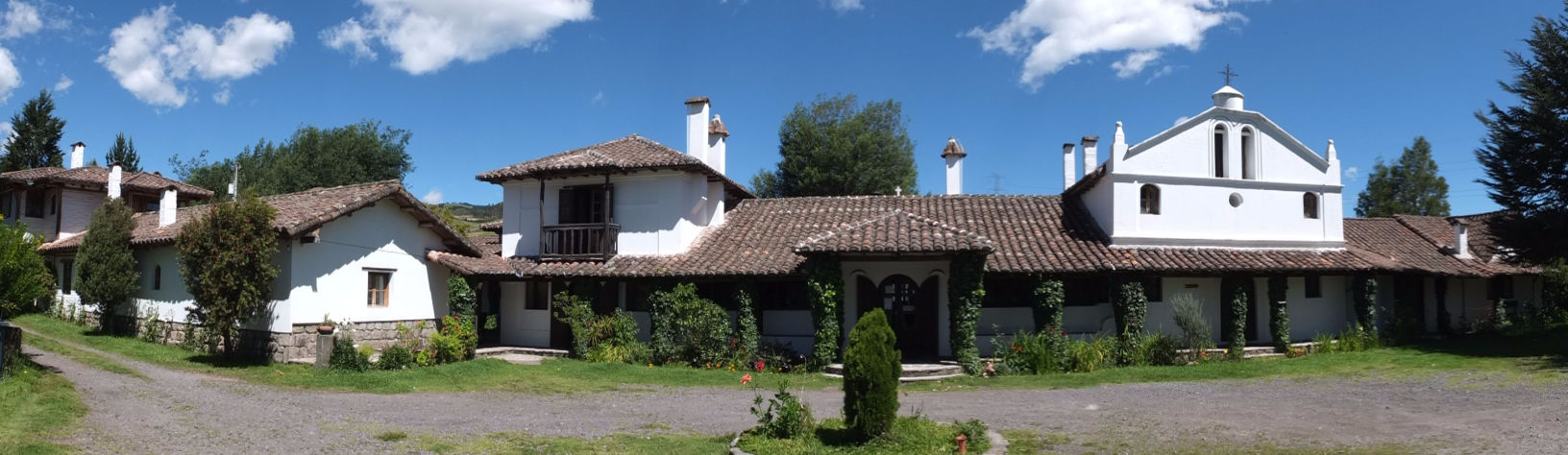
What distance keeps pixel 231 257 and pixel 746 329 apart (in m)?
10.3

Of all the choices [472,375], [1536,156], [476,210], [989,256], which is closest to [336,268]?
[472,375]

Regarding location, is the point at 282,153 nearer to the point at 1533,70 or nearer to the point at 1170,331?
the point at 1170,331

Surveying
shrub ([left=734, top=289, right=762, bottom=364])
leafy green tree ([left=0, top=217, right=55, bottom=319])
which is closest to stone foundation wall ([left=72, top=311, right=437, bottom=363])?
leafy green tree ([left=0, top=217, right=55, bottom=319])

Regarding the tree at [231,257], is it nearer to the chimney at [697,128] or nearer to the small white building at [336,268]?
the small white building at [336,268]

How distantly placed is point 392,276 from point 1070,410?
1512cm

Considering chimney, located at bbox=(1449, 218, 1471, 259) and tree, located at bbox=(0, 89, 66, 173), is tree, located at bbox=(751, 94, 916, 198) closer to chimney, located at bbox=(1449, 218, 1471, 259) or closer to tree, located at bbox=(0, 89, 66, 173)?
chimney, located at bbox=(1449, 218, 1471, 259)

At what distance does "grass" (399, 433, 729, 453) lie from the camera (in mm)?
10172

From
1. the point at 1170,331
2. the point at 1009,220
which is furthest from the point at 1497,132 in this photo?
the point at 1009,220

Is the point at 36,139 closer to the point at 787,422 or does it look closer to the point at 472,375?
the point at 472,375

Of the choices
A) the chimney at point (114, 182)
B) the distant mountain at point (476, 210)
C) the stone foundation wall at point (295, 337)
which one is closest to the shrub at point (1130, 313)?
the stone foundation wall at point (295, 337)

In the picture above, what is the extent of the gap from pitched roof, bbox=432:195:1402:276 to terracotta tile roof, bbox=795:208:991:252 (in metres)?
0.25

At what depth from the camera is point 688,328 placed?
A: 1986 centimetres

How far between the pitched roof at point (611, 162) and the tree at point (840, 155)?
21.2 meters

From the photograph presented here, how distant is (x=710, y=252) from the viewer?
21.5 m
